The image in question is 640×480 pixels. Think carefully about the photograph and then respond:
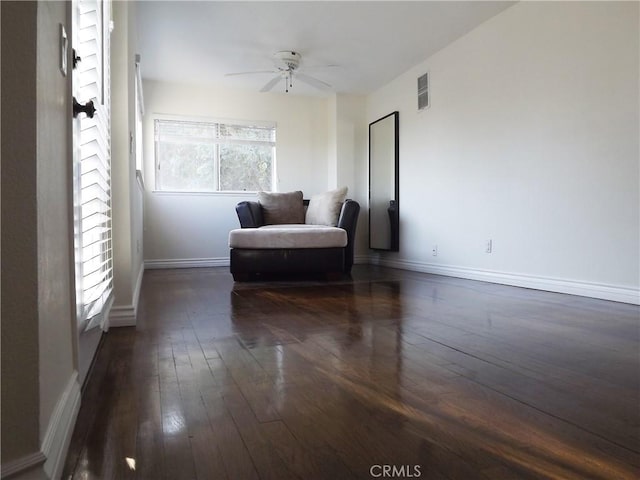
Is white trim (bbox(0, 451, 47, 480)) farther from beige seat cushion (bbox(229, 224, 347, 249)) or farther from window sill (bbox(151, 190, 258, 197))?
window sill (bbox(151, 190, 258, 197))

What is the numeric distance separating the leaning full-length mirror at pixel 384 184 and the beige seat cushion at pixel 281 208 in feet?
3.67

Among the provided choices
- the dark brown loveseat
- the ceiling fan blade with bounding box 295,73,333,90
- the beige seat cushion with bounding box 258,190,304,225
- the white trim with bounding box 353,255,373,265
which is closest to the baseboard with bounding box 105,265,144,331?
the dark brown loveseat

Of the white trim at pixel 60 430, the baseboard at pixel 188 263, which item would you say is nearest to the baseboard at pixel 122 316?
the white trim at pixel 60 430

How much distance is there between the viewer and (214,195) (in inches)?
208

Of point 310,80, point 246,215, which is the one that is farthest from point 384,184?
point 246,215

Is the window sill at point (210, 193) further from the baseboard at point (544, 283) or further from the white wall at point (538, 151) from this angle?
the baseboard at point (544, 283)

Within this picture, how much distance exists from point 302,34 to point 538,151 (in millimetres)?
2285

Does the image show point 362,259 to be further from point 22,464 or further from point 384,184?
point 22,464

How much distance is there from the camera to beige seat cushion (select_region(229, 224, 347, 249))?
11.9ft

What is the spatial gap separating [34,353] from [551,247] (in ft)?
10.7

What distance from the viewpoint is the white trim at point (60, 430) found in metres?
0.67

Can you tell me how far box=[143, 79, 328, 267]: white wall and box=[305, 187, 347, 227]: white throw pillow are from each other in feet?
3.85

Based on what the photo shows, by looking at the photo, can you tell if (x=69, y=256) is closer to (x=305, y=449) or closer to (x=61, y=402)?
(x=61, y=402)

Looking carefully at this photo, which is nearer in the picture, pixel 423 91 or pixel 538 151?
pixel 538 151
